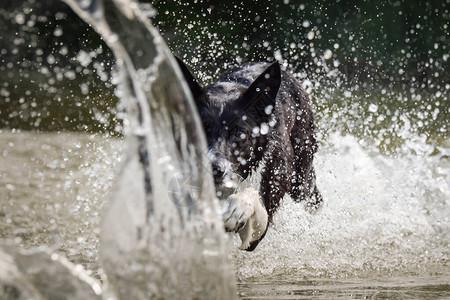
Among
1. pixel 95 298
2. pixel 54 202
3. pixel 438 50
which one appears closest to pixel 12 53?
pixel 54 202

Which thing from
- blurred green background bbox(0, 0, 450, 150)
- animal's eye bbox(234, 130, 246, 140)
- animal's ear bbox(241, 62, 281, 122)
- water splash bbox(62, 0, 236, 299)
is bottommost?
water splash bbox(62, 0, 236, 299)

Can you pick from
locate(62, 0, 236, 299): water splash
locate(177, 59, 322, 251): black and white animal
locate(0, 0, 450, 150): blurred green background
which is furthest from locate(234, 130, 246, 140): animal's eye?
locate(0, 0, 450, 150): blurred green background

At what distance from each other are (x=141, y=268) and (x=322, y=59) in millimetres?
12482

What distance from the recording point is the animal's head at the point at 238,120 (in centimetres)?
407

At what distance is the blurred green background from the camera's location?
459 inches

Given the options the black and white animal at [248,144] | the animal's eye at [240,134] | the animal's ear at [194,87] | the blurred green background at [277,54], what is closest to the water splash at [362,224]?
the black and white animal at [248,144]

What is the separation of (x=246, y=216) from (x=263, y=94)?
0.84 metres

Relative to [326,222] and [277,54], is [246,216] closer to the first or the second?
[326,222]

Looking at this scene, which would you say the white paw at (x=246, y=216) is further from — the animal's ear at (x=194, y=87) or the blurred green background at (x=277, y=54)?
the blurred green background at (x=277, y=54)

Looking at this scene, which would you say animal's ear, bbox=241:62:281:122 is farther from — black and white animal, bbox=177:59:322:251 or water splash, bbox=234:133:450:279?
water splash, bbox=234:133:450:279

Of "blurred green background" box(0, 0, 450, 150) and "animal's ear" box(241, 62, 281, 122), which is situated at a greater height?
"blurred green background" box(0, 0, 450, 150)

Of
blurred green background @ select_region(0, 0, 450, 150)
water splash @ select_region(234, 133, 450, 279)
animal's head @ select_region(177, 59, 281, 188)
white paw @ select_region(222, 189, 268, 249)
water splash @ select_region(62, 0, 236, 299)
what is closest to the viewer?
water splash @ select_region(62, 0, 236, 299)

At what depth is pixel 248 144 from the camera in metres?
4.29

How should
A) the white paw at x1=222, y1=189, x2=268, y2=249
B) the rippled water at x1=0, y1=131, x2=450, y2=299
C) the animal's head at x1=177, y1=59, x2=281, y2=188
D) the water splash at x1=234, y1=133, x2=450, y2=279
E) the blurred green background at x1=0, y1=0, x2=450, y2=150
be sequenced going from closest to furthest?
the rippled water at x1=0, y1=131, x2=450, y2=299 < the white paw at x1=222, y1=189, x2=268, y2=249 < the animal's head at x1=177, y1=59, x2=281, y2=188 < the water splash at x1=234, y1=133, x2=450, y2=279 < the blurred green background at x1=0, y1=0, x2=450, y2=150
